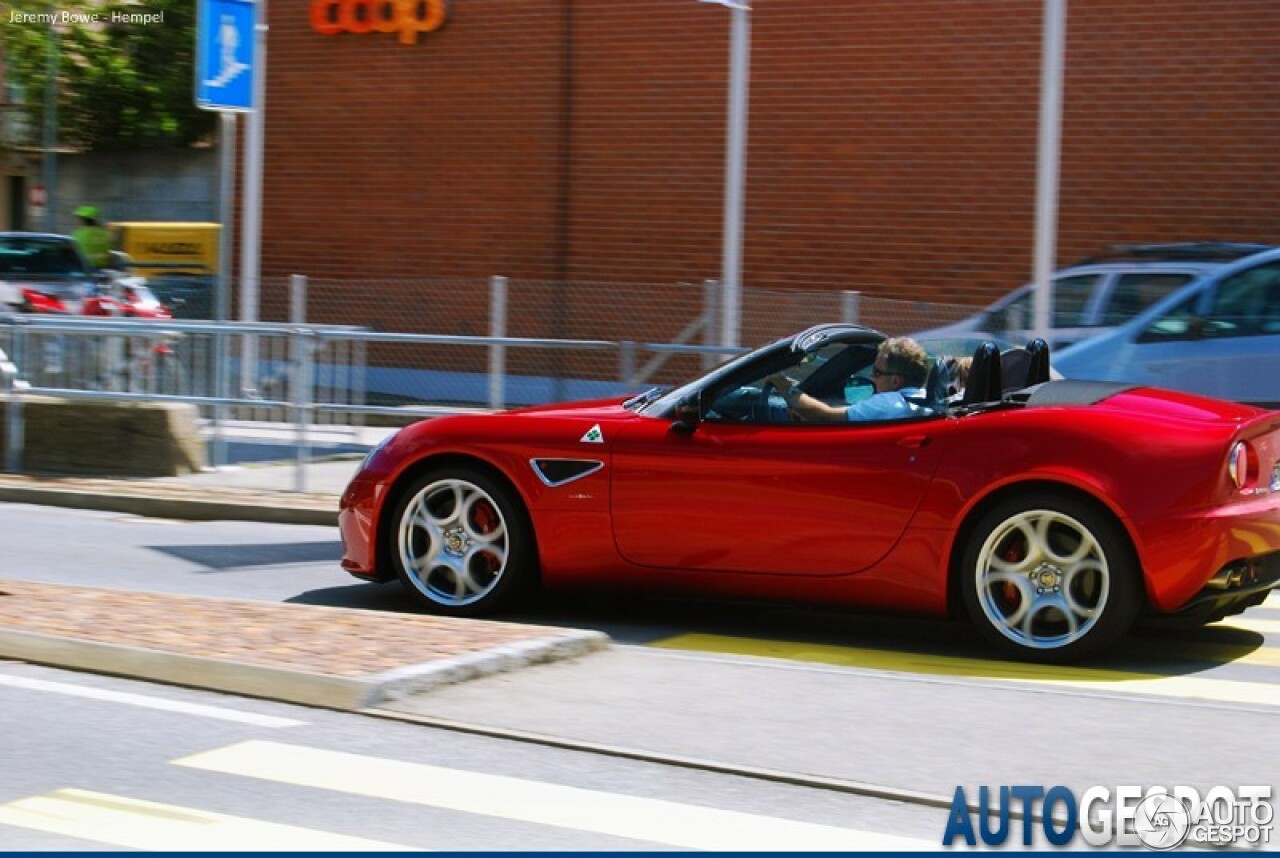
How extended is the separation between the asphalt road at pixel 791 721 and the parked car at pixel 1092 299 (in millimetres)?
6208

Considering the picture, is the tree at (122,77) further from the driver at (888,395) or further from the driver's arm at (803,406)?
the driver at (888,395)

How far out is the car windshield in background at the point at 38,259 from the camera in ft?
72.6

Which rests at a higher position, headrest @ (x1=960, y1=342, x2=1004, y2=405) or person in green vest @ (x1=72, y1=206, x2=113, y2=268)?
person in green vest @ (x1=72, y1=206, x2=113, y2=268)

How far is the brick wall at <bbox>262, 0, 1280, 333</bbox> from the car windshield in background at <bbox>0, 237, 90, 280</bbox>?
4.34 metres

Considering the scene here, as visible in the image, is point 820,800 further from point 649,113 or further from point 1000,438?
point 649,113

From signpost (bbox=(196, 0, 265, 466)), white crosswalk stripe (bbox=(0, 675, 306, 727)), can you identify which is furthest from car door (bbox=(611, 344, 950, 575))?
signpost (bbox=(196, 0, 265, 466))

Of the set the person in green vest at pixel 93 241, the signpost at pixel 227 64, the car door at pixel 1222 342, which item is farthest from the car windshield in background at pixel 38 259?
the car door at pixel 1222 342

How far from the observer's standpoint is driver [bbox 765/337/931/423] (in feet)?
23.9

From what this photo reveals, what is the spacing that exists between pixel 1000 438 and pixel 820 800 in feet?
7.93

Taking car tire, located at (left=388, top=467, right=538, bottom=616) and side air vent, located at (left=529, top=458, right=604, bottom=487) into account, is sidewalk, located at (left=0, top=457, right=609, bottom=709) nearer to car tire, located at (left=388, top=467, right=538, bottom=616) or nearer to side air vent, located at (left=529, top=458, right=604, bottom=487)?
car tire, located at (left=388, top=467, right=538, bottom=616)

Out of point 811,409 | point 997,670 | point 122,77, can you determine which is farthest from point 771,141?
point 997,670

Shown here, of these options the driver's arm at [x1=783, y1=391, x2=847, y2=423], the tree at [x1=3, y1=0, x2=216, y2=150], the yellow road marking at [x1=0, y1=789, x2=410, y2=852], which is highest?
the tree at [x1=3, y1=0, x2=216, y2=150]

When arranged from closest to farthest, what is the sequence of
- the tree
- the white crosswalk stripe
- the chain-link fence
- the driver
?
the white crosswalk stripe
the driver
the chain-link fence
the tree

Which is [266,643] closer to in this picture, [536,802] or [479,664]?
[479,664]
